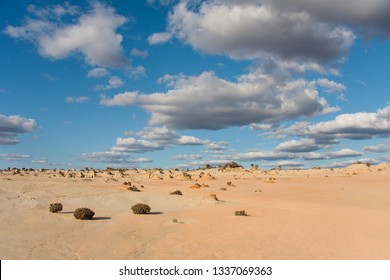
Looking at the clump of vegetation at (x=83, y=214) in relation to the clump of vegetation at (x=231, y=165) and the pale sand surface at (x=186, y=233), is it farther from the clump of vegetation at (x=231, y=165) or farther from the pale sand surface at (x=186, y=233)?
the clump of vegetation at (x=231, y=165)

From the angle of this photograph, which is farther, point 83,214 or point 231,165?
point 231,165

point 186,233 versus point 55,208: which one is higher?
point 55,208

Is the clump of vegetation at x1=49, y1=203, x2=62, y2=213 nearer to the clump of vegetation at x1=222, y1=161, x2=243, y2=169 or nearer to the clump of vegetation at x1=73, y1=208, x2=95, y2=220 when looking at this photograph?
the clump of vegetation at x1=73, y1=208, x2=95, y2=220

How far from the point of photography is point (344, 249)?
12.8m

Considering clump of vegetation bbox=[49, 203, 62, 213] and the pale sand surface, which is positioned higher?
clump of vegetation bbox=[49, 203, 62, 213]

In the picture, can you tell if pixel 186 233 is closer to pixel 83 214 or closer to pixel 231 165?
pixel 83 214

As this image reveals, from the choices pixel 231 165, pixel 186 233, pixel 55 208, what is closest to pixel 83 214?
pixel 55 208

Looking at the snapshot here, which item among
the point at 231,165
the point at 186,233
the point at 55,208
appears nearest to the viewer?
the point at 186,233

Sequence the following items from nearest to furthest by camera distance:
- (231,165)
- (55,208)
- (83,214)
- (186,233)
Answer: (186,233)
(83,214)
(55,208)
(231,165)

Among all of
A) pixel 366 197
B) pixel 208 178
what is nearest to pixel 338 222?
pixel 366 197

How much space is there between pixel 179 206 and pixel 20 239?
1293 centimetres

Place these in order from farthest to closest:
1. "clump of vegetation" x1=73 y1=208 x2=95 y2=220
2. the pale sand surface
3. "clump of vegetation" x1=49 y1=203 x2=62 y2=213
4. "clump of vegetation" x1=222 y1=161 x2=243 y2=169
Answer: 1. "clump of vegetation" x1=222 y1=161 x2=243 y2=169
2. "clump of vegetation" x1=49 y1=203 x2=62 y2=213
3. "clump of vegetation" x1=73 y1=208 x2=95 y2=220
4. the pale sand surface

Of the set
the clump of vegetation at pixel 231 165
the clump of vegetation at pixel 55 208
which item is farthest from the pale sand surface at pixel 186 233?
the clump of vegetation at pixel 231 165

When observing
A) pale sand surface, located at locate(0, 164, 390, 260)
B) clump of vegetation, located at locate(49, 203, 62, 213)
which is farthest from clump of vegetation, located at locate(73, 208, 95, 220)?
clump of vegetation, located at locate(49, 203, 62, 213)
